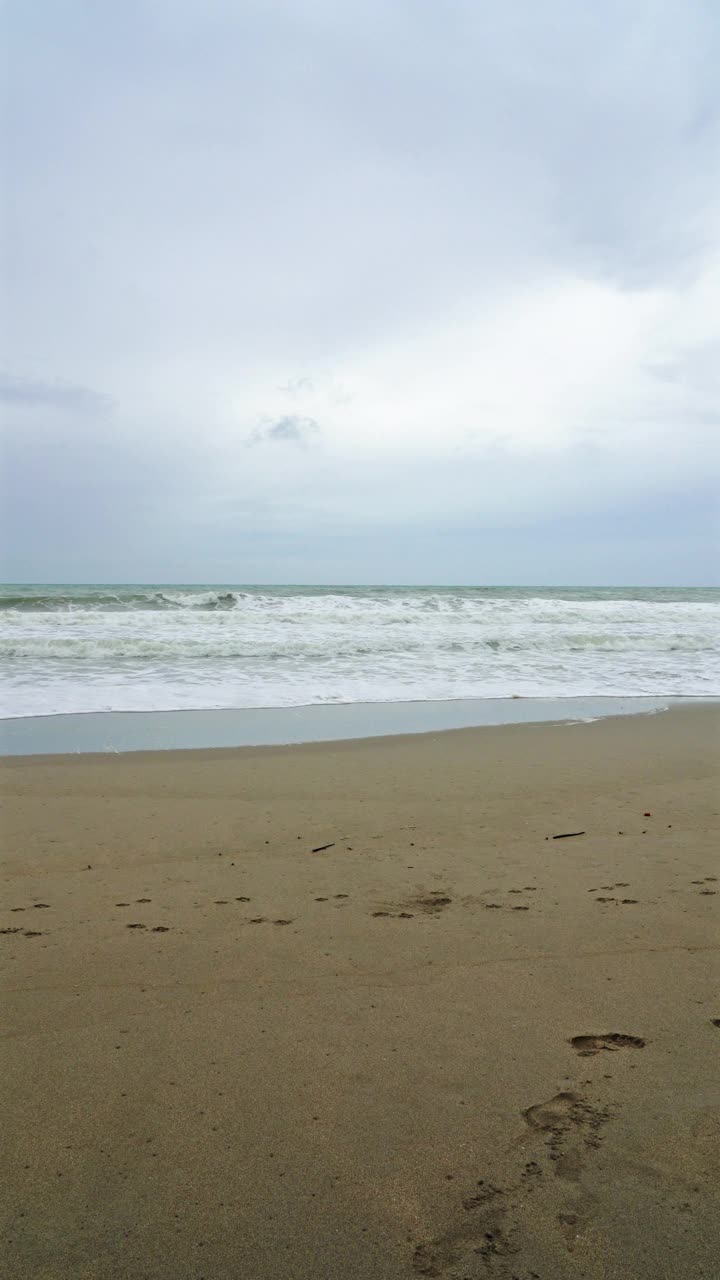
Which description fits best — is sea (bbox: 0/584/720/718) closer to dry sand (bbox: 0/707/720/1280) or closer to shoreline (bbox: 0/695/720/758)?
shoreline (bbox: 0/695/720/758)

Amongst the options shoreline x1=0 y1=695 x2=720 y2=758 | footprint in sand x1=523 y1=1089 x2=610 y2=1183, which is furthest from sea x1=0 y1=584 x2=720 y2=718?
footprint in sand x1=523 y1=1089 x2=610 y2=1183

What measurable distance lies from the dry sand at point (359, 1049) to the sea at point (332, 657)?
560cm

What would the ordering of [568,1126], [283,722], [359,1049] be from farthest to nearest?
[283,722], [359,1049], [568,1126]

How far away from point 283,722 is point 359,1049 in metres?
6.27

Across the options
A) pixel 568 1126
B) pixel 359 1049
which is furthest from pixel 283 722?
pixel 568 1126

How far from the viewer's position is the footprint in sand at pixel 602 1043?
2.45 metres

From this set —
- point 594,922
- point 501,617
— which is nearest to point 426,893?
point 594,922

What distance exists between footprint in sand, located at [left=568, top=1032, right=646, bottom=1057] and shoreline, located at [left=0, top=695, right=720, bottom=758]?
518cm

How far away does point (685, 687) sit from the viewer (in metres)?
11.5

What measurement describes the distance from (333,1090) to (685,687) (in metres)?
10.5

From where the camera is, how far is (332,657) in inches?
554

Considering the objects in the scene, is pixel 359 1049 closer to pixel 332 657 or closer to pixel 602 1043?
pixel 602 1043

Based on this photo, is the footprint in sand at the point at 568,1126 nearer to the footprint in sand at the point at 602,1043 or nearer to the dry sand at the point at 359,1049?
the dry sand at the point at 359,1049

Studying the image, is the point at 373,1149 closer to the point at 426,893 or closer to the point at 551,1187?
the point at 551,1187
